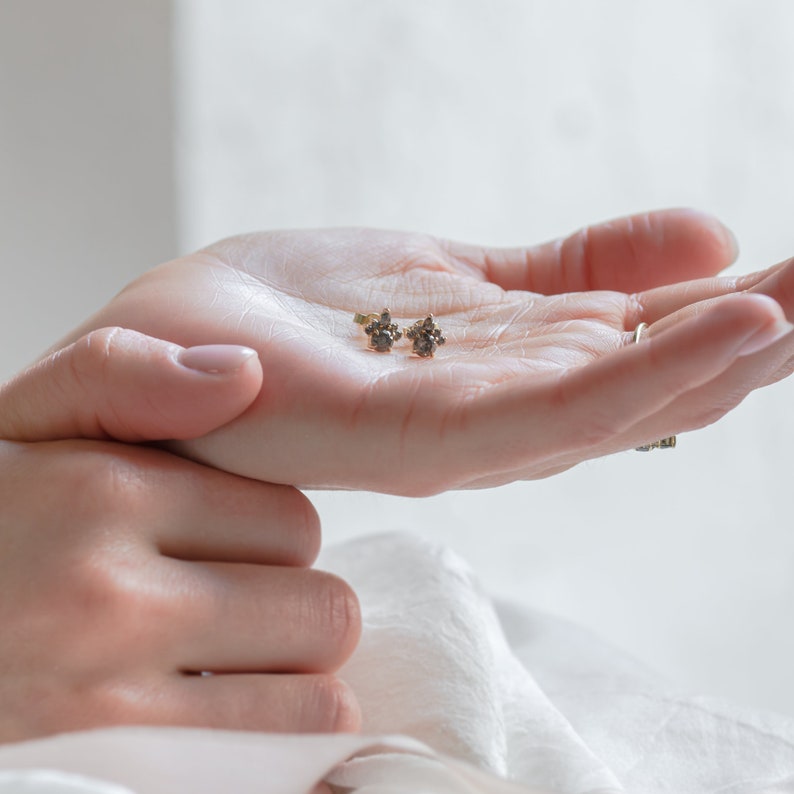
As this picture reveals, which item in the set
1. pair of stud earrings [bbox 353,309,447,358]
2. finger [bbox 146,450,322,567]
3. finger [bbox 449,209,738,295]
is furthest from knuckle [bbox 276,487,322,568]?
finger [bbox 449,209,738,295]

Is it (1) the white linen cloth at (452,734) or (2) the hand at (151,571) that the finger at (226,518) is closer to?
(2) the hand at (151,571)

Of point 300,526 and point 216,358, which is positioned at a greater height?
point 216,358

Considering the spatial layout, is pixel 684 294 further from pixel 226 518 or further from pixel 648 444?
pixel 226 518

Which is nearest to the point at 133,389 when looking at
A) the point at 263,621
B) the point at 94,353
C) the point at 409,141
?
the point at 94,353

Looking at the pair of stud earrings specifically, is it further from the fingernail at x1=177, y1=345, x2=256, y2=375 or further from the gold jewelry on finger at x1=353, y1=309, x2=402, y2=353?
the fingernail at x1=177, y1=345, x2=256, y2=375

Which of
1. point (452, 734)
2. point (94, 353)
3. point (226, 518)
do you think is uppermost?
point (94, 353)

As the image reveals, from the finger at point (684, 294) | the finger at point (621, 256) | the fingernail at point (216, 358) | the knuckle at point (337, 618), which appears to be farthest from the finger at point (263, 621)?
the finger at point (621, 256)

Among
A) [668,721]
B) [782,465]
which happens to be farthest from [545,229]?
[668,721]
